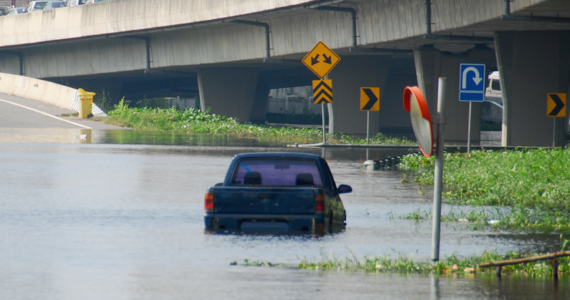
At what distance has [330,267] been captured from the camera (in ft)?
28.1

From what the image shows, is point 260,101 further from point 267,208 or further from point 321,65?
point 267,208

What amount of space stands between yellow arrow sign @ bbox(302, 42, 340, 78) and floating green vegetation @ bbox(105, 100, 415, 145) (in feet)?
22.5

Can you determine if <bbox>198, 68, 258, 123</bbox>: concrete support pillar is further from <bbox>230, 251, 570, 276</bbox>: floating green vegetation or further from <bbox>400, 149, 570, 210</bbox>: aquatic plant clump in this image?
<bbox>230, 251, 570, 276</bbox>: floating green vegetation

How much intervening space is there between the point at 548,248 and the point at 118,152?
17.2 meters

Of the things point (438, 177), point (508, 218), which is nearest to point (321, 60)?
point (508, 218)

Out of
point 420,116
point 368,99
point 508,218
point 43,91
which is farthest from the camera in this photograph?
point 43,91

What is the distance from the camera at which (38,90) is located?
50.9m

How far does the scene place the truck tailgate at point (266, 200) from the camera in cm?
1067

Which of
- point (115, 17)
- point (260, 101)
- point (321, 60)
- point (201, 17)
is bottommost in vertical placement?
point (260, 101)

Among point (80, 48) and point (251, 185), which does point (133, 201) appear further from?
point (80, 48)

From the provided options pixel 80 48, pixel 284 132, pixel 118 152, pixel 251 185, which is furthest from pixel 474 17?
pixel 80 48

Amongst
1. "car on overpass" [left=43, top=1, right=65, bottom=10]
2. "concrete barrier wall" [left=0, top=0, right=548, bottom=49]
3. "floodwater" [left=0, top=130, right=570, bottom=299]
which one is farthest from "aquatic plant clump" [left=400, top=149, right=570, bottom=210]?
"car on overpass" [left=43, top=1, right=65, bottom=10]

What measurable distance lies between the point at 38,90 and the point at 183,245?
4295 centimetres

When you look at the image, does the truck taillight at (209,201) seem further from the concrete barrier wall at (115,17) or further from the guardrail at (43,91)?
the guardrail at (43,91)
